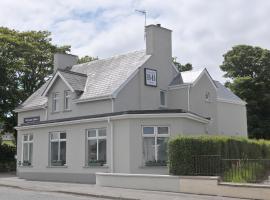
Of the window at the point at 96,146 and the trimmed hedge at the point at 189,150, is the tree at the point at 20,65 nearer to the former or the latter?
the window at the point at 96,146

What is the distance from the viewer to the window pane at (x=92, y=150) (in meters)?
26.1

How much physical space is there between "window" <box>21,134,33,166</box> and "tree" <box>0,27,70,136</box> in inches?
406

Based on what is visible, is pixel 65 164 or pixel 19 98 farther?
pixel 19 98

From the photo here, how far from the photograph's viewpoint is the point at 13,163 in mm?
41281

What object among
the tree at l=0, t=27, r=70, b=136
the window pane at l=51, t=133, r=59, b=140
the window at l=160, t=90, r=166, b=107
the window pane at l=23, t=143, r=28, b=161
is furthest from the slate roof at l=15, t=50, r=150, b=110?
the tree at l=0, t=27, r=70, b=136

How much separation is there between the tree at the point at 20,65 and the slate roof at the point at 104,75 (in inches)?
278

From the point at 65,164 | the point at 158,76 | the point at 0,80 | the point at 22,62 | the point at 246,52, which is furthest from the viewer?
the point at 246,52

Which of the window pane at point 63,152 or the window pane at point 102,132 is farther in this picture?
the window pane at point 63,152

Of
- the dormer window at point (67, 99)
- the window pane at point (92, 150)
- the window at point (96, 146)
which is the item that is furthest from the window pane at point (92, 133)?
the dormer window at point (67, 99)

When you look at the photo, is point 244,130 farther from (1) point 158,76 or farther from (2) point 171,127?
(2) point 171,127

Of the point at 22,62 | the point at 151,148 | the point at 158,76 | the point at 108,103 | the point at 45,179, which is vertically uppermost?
the point at 22,62

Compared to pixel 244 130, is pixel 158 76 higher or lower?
higher

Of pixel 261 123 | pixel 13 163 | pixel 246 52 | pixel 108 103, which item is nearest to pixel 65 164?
pixel 108 103

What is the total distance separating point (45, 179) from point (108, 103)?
608cm
